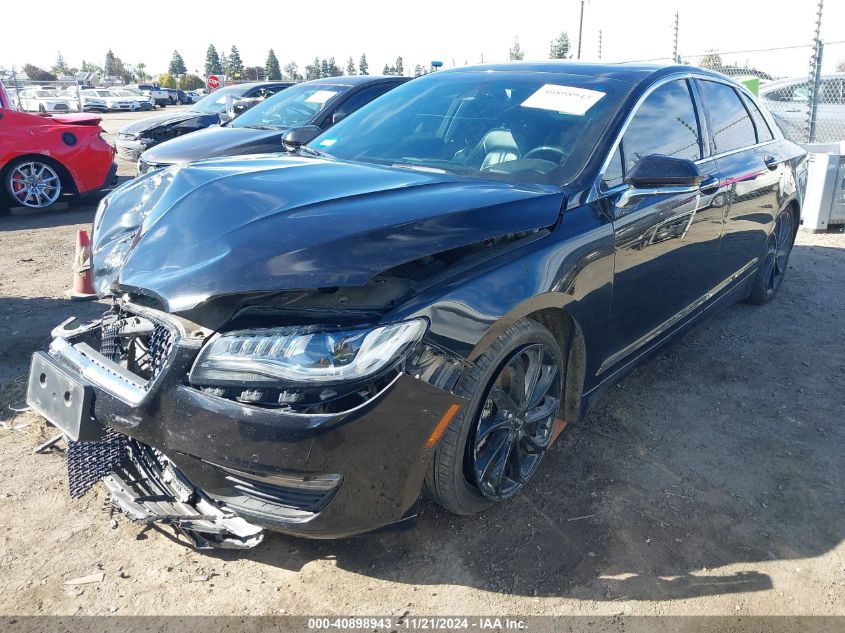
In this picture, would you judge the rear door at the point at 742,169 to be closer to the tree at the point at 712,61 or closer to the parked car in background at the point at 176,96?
the tree at the point at 712,61

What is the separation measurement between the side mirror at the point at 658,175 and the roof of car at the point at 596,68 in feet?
1.97

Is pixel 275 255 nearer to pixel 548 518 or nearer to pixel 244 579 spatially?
pixel 244 579

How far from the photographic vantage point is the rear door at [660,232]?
9.75 feet

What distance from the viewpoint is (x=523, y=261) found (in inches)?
95.3

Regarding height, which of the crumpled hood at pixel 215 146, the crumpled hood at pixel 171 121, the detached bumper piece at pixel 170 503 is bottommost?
the detached bumper piece at pixel 170 503

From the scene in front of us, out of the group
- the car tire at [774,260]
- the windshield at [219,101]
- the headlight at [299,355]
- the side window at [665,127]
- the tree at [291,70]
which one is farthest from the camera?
the tree at [291,70]

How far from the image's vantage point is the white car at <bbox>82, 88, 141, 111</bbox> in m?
40.1

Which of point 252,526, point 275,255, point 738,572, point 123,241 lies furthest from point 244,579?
point 738,572

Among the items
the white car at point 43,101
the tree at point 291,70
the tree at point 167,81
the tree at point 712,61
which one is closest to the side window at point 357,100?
the tree at point 712,61

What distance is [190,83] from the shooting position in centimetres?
7412

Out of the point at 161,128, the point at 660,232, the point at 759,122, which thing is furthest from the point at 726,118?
the point at 161,128

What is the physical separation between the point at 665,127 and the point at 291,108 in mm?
5631

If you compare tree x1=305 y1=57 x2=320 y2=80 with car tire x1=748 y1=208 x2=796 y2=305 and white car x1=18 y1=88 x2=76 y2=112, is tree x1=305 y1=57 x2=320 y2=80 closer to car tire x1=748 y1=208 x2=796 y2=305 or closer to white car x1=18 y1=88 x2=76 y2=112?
white car x1=18 y1=88 x2=76 y2=112

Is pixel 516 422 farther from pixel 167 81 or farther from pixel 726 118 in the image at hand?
pixel 167 81
